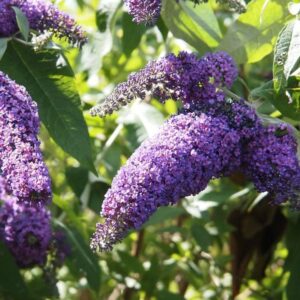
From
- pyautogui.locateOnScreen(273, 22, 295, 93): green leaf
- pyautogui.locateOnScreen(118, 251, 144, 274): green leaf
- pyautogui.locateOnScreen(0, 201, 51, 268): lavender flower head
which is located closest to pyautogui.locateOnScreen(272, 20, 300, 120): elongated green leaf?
pyautogui.locateOnScreen(273, 22, 295, 93): green leaf

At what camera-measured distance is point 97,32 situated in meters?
2.13

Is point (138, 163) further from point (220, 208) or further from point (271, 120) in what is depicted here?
point (220, 208)

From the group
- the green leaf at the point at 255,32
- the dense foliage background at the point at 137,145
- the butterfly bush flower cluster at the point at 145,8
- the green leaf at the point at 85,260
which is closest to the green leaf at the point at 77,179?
the dense foliage background at the point at 137,145

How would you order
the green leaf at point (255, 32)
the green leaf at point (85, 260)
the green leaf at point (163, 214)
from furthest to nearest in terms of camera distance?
the green leaf at point (163, 214) → the green leaf at point (85, 260) → the green leaf at point (255, 32)

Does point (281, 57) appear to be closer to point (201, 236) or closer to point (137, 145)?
point (137, 145)

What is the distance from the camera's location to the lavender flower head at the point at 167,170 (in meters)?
1.27

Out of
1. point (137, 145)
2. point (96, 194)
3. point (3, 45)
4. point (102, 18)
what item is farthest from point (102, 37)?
point (3, 45)

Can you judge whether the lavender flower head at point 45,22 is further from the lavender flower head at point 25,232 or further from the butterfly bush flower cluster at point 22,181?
the lavender flower head at point 25,232

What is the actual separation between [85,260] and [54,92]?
1.62 ft

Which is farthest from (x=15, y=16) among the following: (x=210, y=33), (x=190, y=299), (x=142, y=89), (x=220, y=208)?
(x=190, y=299)

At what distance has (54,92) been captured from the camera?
1646mm

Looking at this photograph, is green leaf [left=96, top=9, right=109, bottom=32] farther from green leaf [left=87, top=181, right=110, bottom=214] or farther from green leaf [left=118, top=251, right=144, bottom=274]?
green leaf [left=118, top=251, right=144, bottom=274]

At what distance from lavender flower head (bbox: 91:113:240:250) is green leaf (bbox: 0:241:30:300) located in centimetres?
30

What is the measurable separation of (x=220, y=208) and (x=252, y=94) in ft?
2.99
